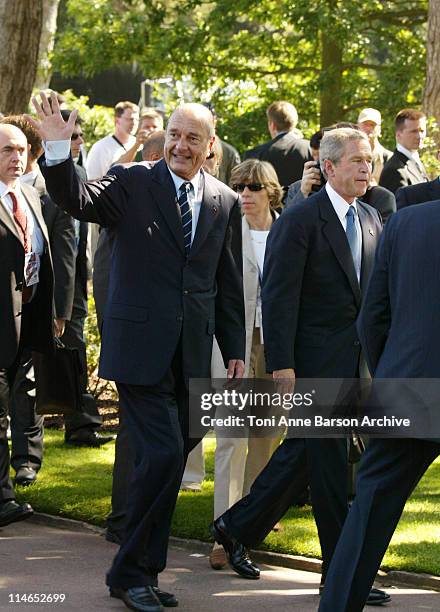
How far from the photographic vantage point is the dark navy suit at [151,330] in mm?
6113

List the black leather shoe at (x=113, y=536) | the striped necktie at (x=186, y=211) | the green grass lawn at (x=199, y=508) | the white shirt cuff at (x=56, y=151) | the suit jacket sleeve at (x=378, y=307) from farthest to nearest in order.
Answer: the black leather shoe at (x=113, y=536) → the green grass lawn at (x=199, y=508) → the striped necktie at (x=186, y=211) → the white shirt cuff at (x=56, y=151) → the suit jacket sleeve at (x=378, y=307)

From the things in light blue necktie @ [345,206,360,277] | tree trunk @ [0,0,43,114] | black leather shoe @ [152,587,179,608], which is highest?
tree trunk @ [0,0,43,114]

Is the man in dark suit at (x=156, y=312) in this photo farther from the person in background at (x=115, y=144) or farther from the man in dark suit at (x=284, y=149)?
the person in background at (x=115, y=144)

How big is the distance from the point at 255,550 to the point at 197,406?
1.20 metres

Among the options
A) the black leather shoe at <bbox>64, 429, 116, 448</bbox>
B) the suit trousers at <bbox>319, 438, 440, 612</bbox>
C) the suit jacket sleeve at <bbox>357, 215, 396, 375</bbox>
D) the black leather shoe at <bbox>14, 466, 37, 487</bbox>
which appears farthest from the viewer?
the black leather shoe at <bbox>64, 429, 116, 448</bbox>

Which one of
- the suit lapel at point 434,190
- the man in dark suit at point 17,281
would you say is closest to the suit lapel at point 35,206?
the man in dark suit at point 17,281

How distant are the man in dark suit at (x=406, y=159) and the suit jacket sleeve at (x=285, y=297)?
4.56m

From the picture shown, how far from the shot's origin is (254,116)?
1900 cm

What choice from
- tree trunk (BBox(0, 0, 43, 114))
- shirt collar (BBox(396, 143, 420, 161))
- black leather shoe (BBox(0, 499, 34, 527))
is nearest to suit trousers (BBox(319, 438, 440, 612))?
black leather shoe (BBox(0, 499, 34, 527))

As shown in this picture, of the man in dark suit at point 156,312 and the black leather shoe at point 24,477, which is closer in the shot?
the man in dark suit at point 156,312

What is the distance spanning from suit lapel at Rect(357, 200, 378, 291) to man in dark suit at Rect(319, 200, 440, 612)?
1.21 metres

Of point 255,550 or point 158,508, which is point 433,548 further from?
point 158,508

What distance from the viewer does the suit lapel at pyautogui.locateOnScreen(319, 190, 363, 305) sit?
6.51 metres

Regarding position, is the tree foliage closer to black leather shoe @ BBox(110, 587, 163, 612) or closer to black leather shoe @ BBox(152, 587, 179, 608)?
black leather shoe @ BBox(152, 587, 179, 608)
